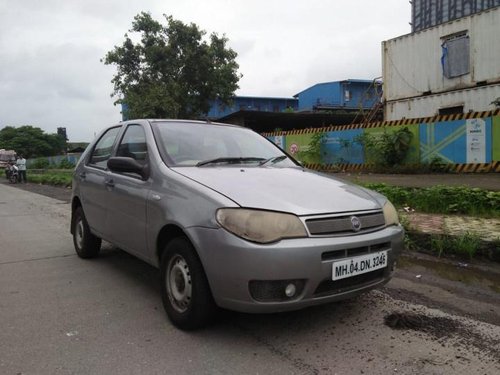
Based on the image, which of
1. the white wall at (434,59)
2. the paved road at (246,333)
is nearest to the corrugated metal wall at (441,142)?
the white wall at (434,59)

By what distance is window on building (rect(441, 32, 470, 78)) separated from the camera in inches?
677

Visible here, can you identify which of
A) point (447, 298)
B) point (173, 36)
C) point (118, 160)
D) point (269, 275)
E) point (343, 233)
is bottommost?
point (447, 298)

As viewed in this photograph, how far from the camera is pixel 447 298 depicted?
393 centimetres

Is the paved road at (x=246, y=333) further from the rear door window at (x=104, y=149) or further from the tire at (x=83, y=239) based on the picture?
the rear door window at (x=104, y=149)

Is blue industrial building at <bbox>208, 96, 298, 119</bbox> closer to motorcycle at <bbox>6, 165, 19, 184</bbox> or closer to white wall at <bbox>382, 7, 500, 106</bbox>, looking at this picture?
motorcycle at <bbox>6, 165, 19, 184</bbox>

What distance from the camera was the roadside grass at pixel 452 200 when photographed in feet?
23.1

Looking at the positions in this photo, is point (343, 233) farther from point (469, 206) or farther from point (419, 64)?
point (419, 64)

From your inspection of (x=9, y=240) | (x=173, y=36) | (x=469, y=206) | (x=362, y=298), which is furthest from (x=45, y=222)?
(x=173, y=36)

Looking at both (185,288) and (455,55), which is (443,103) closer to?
(455,55)

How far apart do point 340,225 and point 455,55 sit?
16940 mm

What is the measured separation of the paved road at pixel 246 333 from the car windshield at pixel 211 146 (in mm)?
1237

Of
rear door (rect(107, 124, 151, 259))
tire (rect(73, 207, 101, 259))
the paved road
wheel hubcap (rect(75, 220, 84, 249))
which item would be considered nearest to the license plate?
the paved road

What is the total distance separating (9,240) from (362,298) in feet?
17.8

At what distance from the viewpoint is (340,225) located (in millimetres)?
2949
